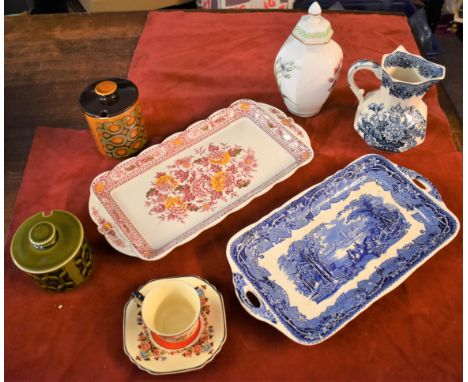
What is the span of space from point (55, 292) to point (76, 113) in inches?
17.1

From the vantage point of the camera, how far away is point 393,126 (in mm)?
801

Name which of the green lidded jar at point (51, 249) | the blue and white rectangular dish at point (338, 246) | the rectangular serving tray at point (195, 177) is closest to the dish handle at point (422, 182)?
the blue and white rectangular dish at point (338, 246)

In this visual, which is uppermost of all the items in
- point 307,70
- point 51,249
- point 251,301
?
point 307,70

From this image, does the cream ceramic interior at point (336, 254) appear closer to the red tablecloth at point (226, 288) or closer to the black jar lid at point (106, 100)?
the red tablecloth at point (226, 288)

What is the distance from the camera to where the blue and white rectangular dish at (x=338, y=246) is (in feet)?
2.12

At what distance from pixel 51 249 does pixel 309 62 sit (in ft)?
1.78

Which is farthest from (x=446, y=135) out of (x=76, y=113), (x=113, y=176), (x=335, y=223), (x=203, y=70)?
(x=76, y=113)

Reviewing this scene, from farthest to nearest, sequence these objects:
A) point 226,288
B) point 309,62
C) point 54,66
A: 1. point 54,66
2. point 309,62
3. point 226,288

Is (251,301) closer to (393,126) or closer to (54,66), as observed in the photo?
(393,126)

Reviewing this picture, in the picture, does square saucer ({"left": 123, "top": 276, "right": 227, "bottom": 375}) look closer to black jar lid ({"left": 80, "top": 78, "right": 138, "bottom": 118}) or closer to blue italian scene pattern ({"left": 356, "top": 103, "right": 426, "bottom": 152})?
black jar lid ({"left": 80, "top": 78, "right": 138, "bottom": 118})

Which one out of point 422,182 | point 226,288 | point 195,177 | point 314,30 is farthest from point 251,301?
point 314,30

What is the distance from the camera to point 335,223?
75cm

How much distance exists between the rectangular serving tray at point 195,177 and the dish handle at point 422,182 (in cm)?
18

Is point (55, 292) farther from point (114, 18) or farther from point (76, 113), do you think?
point (114, 18)
